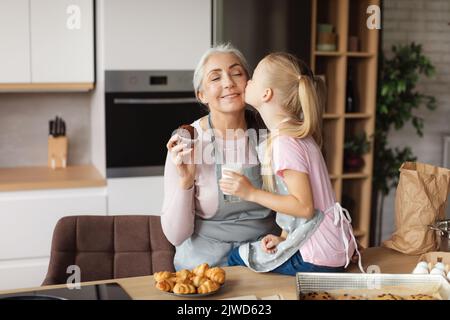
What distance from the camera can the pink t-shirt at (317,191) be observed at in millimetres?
1340

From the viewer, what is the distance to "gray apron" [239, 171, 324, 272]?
1.38m

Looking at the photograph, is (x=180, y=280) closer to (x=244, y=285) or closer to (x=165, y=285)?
(x=165, y=285)

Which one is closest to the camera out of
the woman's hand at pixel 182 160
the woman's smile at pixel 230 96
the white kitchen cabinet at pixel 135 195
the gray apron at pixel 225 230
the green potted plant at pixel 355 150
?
the woman's hand at pixel 182 160

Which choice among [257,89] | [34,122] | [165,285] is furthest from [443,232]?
[34,122]

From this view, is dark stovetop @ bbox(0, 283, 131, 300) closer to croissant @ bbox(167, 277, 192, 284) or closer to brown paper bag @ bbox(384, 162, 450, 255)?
croissant @ bbox(167, 277, 192, 284)

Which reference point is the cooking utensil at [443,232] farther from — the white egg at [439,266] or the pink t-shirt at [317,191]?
the pink t-shirt at [317,191]

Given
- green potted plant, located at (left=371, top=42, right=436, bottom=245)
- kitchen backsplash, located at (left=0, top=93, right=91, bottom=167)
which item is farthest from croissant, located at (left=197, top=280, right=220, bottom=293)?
green potted plant, located at (left=371, top=42, right=436, bottom=245)

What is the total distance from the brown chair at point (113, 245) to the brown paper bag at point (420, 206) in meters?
0.67

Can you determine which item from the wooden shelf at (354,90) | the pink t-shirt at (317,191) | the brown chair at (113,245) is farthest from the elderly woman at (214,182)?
the wooden shelf at (354,90)

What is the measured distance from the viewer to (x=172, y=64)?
9.86ft

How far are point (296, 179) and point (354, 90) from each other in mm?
2506

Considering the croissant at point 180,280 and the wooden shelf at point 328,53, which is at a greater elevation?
the wooden shelf at point 328,53

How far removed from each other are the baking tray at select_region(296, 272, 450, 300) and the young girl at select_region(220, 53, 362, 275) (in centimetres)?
14

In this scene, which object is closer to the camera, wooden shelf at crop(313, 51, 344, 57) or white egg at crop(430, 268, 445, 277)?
white egg at crop(430, 268, 445, 277)
